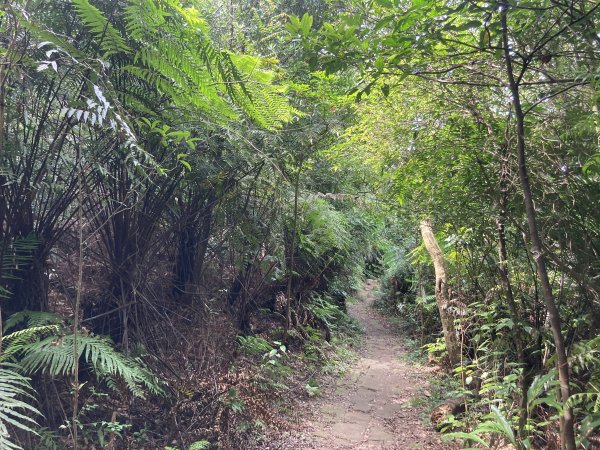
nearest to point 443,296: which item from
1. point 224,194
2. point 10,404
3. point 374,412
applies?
point 374,412

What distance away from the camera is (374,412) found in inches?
265

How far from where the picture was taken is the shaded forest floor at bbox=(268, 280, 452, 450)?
17.9 ft

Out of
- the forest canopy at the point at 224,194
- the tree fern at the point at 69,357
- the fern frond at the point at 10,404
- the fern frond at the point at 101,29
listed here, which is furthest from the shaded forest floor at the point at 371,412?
the fern frond at the point at 101,29

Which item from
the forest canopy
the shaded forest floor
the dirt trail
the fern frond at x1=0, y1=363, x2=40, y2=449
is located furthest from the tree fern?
the dirt trail

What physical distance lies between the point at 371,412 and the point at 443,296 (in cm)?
251

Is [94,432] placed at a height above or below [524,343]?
below

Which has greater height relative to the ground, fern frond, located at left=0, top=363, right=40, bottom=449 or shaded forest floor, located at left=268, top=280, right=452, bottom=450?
fern frond, located at left=0, top=363, right=40, bottom=449

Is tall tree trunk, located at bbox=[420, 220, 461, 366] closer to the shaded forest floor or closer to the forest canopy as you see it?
the shaded forest floor

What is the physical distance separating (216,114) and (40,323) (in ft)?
7.14

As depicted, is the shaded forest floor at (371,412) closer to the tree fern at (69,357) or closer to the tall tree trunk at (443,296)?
the tall tree trunk at (443,296)

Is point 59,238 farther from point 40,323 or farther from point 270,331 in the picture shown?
point 270,331

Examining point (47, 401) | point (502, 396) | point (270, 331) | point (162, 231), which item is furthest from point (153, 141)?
point (270, 331)

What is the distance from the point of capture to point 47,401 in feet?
11.4

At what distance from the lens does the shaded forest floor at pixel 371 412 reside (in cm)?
545
